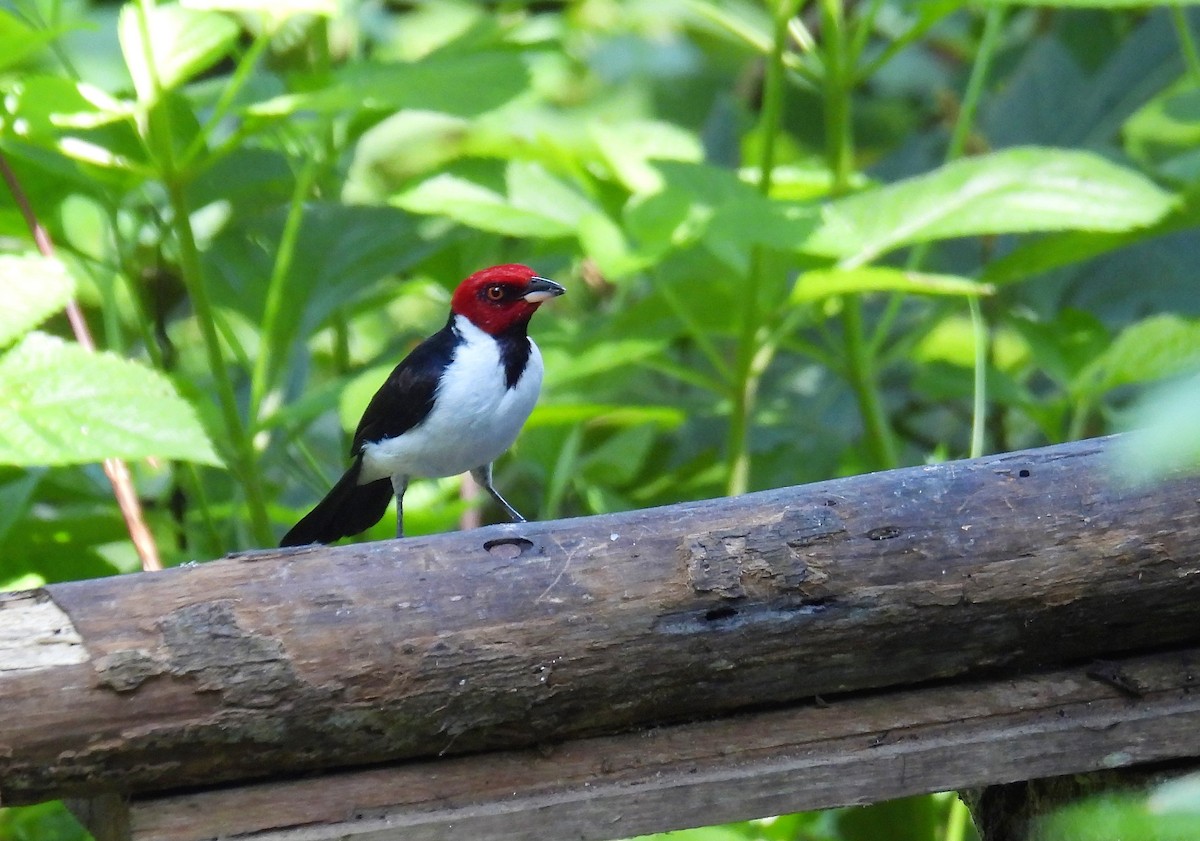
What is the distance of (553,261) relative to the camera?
2809 mm

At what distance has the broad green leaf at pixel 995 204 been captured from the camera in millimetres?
2094

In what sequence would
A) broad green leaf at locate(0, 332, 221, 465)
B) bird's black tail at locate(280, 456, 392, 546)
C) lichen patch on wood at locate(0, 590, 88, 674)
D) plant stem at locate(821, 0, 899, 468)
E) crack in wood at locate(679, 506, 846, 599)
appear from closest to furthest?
lichen patch on wood at locate(0, 590, 88, 674) < crack in wood at locate(679, 506, 846, 599) < broad green leaf at locate(0, 332, 221, 465) < bird's black tail at locate(280, 456, 392, 546) < plant stem at locate(821, 0, 899, 468)

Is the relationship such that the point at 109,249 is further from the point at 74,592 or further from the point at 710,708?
the point at 710,708

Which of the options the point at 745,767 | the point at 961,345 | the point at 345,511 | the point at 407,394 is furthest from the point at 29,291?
the point at 961,345

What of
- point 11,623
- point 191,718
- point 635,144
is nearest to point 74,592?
point 11,623

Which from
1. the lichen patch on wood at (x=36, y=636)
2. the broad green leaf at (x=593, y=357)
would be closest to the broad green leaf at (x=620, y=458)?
the broad green leaf at (x=593, y=357)

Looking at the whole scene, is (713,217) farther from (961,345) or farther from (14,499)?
(961,345)

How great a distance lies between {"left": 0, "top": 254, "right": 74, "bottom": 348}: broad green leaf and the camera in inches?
63.4

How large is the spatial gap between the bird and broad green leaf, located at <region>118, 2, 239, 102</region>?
1.93ft

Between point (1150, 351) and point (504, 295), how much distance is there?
111 cm

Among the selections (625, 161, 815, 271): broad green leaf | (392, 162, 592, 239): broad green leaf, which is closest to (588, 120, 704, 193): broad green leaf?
(392, 162, 592, 239): broad green leaf

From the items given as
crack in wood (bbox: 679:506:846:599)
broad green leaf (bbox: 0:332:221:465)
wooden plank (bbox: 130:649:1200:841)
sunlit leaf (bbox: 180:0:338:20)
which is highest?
sunlit leaf (bbox: 180:0:338:20)

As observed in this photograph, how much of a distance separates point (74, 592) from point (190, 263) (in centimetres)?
88

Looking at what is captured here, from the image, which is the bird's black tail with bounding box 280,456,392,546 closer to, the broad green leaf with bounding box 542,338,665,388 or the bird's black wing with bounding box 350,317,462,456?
the bird's black wing with bounding box 350,317,462,456
